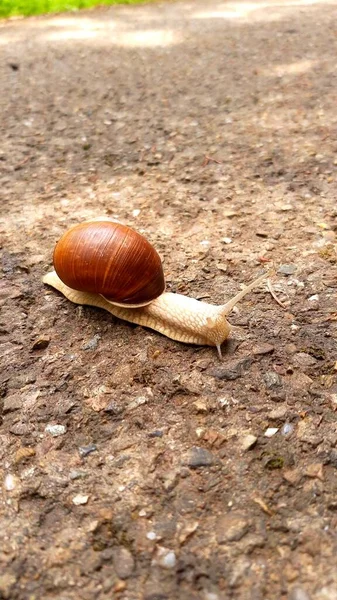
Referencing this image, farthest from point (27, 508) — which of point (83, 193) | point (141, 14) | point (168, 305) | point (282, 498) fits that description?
point (141, 14)

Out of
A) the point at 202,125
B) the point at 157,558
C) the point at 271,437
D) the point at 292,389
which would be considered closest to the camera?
the point at 157,558

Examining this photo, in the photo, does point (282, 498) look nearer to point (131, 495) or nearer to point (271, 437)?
point (271, 437)

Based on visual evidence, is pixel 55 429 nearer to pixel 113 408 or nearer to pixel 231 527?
pixel 113 408

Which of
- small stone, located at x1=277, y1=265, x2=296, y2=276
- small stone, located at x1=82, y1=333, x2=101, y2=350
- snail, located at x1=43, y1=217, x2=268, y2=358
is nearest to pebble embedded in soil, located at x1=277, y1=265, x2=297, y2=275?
small stone, located at x1=277, y1=265, x2=296, y2=276

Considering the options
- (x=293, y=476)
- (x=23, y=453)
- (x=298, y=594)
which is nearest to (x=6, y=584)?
(x=23, y=453)

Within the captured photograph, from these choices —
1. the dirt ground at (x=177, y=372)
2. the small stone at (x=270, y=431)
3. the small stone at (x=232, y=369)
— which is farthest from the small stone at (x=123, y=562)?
the small stone at (x=232, y=369)

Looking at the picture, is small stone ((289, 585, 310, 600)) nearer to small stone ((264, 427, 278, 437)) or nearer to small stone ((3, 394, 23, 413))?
small stone ((264, 427, 278, 437))
